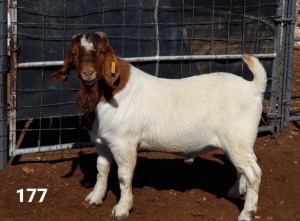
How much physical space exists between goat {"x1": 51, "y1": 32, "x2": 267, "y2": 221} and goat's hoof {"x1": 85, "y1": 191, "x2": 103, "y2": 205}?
0.30 m

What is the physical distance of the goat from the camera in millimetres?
5543

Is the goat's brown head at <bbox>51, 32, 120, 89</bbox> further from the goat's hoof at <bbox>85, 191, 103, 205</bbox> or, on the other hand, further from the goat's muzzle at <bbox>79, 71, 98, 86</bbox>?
the goat's hoof at <bbox>85, 191, 103, 205</bbox>

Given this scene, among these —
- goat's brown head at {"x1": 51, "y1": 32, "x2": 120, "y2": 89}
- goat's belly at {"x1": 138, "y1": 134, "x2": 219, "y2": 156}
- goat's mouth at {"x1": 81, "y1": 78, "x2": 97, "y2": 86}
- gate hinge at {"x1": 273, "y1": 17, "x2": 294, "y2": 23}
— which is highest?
gate hinge at {"x1": 273, "y1": 17, "x2": 294, "y2": 23}

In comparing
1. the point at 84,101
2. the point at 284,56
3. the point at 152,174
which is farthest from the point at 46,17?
the point at 284,56

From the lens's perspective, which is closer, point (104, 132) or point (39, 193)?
point (104, 132)

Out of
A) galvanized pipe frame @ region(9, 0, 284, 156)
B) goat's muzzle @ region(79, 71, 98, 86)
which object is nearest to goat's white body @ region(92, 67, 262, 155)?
goat's muzzle @ region(79, 71, 98, 86)

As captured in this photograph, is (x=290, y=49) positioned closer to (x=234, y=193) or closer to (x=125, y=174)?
(x=234, y=193)

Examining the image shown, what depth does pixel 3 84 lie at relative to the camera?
21.8ft

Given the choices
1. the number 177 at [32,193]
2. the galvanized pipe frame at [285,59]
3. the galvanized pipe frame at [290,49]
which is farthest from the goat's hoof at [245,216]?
the galvanized pipe frame at [290,49]

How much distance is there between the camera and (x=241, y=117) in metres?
5.58

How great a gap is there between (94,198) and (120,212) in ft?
1.41

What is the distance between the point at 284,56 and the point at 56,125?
311 centimetres

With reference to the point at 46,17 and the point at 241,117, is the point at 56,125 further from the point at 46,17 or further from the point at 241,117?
the point at 241,117

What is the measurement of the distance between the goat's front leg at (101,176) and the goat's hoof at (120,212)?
12.8 inches
